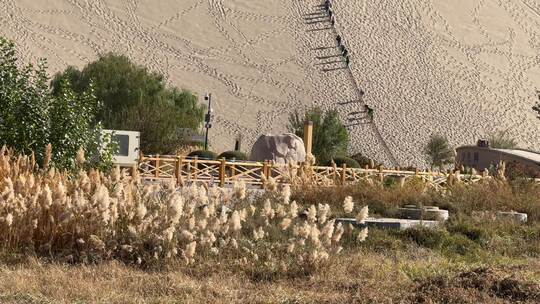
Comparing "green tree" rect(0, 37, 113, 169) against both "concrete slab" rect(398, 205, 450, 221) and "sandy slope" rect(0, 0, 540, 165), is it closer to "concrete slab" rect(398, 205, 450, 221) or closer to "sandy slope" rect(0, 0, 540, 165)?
"concrete slab" rect(398, 205, 450, 221)

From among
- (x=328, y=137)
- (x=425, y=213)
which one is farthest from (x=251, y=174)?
(x=328, y=137)

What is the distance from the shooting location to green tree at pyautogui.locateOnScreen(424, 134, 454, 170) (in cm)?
5756

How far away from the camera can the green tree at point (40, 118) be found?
40.9 ft

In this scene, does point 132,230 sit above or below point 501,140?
below

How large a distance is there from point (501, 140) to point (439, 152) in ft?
14.4

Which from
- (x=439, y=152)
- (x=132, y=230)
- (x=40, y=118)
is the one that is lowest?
(x=132, y=230)

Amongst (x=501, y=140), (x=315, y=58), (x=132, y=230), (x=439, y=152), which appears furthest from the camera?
(x=315, y=58)

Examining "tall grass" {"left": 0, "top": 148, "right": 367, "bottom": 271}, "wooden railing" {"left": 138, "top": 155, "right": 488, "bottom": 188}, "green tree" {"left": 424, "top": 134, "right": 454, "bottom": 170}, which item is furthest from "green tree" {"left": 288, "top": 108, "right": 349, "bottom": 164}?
"tall grass" {"left": 0, "top": 148, "right": 367, "bottom": 271}

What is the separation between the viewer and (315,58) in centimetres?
7019

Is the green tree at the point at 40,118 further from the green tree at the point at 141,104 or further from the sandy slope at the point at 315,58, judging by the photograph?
the sandy slope at the point at 315,58

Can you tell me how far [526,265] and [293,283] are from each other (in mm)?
2742

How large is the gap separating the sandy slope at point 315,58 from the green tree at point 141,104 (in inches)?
351

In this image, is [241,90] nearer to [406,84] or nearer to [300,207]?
[406,84]

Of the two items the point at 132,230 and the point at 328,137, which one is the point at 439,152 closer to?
the point at 328,137
